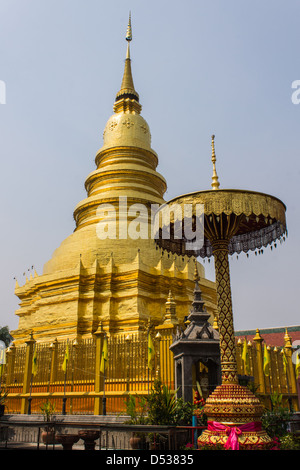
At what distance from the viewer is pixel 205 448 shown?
6.43 m

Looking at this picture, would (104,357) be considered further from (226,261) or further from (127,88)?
(127,88)

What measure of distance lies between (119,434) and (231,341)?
14.6 ft

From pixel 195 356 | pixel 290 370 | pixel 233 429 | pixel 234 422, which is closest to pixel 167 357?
pixel 195 356

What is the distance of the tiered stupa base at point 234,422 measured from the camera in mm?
6367

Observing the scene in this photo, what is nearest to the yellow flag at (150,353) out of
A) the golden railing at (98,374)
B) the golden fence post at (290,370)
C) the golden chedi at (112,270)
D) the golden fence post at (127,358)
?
the golden railing at (98,374)

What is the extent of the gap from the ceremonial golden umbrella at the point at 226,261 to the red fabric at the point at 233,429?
1 centimetres

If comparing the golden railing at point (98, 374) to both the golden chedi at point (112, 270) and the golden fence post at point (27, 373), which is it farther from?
the golden chedi at point (112, 270)

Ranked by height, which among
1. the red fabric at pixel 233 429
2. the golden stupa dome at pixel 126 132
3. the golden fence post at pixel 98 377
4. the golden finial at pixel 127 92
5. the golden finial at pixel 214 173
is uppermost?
the golden finial at pixel 127 92

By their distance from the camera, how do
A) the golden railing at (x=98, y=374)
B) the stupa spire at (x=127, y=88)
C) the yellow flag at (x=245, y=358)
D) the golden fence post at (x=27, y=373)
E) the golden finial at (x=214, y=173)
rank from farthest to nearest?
the stupa spire at (x=127, y=88)
the golden fence post at (x=27, y=373)
the yellow flag at (x=245, y=358)
the golden railing at (x=98, y=374)
the golden finial at (x=214, y=173)

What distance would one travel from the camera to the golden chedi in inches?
748

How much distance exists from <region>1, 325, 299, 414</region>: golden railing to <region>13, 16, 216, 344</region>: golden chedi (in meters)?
3.33

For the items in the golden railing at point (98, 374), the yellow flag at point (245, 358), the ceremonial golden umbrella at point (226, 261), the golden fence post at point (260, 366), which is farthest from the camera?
the golden fence post at point (260, 366)

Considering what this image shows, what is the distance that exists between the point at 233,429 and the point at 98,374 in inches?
264
